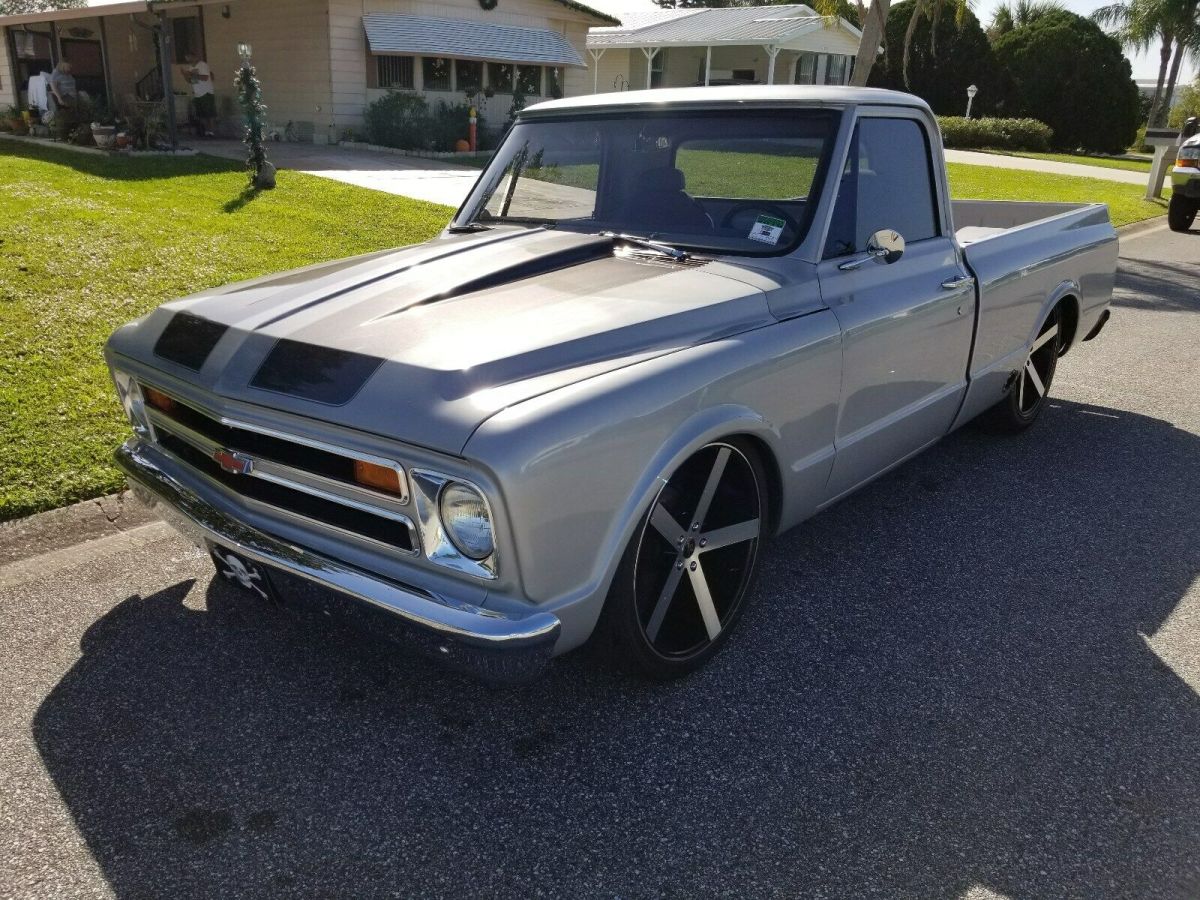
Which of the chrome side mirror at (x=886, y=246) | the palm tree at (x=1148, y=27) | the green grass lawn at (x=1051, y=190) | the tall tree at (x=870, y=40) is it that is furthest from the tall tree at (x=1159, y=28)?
the chrome side mirror at (x=886, y=246)

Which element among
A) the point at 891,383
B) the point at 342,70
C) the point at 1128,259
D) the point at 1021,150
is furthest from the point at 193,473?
the point at 1021,150

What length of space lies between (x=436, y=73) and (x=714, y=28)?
494 inches

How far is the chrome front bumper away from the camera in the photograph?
7.38ft

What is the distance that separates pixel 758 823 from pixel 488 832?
70cm

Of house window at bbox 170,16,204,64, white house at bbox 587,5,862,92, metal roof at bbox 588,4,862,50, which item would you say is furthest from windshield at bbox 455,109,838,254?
white house at bbox 587,5,862,92

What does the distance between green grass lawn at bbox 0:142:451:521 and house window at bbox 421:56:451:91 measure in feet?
27.1

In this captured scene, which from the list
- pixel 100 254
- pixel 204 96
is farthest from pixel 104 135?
pixel 100 254

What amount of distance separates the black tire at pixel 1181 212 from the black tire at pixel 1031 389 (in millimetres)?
11665

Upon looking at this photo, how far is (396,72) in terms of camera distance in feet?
70.3

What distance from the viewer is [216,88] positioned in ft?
73.4

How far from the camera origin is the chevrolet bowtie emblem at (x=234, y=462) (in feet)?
8.64

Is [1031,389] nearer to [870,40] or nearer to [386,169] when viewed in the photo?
[870,40]

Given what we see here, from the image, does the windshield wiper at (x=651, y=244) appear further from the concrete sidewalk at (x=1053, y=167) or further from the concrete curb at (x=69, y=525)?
the concrete sidewalk at (x=1053, y=167)

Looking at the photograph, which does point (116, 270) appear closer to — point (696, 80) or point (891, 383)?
point (891, 383)
